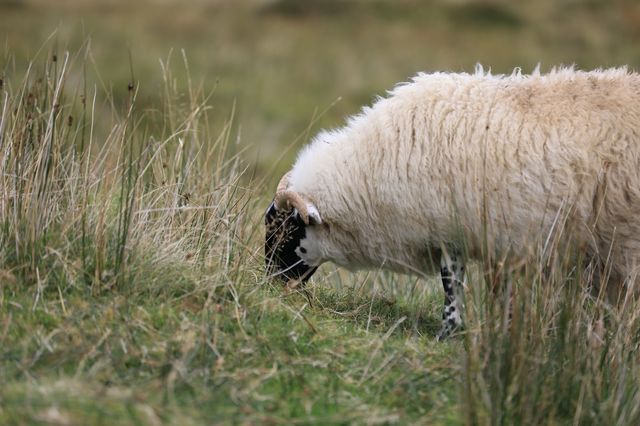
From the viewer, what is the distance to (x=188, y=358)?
170 inches

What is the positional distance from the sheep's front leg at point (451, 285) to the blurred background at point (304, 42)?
10.9 metres

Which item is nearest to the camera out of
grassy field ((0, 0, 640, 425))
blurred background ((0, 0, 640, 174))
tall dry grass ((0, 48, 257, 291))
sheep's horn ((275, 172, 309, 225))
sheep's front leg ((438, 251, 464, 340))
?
grassy field ((0, 0, 640, 425))

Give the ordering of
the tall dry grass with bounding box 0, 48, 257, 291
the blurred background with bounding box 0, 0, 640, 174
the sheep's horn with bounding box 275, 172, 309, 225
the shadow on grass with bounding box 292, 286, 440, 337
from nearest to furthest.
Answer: the tall dry grass with bounding box 0, 48, 257, 291
the shadow on grass with bounding box 292, 286, 440, 337
the sheep's horn with bounding box 275, 172, 309, 225
the blurred background with bounding box 0, 0, 640, 174

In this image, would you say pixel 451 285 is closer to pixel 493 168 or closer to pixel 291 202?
pixel 493 168

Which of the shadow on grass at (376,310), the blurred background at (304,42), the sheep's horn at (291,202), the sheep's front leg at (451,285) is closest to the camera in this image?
the shadow on grass at (376,310)

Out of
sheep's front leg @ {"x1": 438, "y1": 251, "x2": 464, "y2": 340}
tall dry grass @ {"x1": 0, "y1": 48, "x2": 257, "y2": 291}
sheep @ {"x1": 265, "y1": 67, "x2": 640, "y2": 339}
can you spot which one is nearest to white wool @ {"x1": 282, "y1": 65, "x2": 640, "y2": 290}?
sheep @ {"x1": 265, "y1": 67, "x2": 640, "y2": 339}

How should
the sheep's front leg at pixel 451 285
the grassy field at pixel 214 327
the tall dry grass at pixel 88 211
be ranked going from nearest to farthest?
the grassy field at pixel 214 327 < the tall dry grass at pixel 88 211 < the sheep's front leg at pixel 451 285

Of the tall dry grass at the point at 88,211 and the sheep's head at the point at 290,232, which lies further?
the sheep's head at the point at 290,232

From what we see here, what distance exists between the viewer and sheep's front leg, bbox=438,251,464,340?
19.4ft

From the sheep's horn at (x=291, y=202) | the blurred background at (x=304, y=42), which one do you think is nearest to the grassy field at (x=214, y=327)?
the sheep's horn at (x=291, y=202)

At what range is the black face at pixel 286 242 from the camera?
6.49m

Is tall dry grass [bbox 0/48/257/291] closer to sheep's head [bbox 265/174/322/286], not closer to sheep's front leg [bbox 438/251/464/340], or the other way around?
sheep's head [bbox 265/174/322/286]

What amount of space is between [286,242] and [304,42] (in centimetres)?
1629

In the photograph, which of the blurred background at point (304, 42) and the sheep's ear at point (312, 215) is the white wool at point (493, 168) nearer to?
the sheep's ear at point (312, 215)
